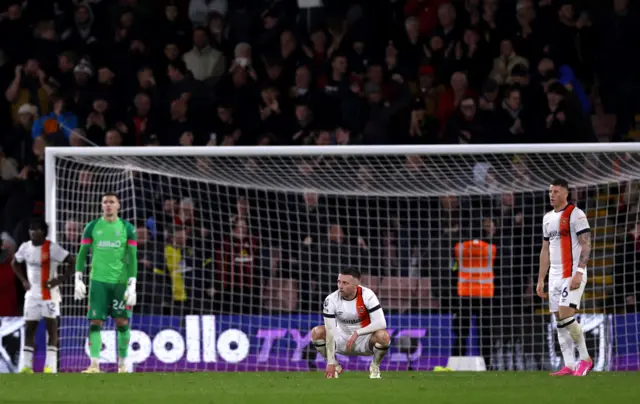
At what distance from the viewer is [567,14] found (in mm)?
17875

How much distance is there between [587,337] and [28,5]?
10.2 metres

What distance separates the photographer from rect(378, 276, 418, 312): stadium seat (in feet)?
50.7

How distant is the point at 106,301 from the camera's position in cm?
1410

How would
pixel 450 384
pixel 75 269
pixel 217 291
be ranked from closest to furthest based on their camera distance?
pixel 450 384
pixel 75 269
pixel 217 291

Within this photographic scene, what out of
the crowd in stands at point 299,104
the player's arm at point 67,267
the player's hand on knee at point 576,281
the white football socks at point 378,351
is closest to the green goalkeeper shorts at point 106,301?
the player's arm at point 67,267

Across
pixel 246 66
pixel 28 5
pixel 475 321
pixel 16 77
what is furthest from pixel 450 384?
pixel 28 5

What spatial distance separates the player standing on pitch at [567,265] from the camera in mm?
12117

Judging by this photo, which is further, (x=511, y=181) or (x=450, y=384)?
(x=511, y=181)

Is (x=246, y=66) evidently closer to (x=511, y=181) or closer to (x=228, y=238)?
(x=228, y=238)

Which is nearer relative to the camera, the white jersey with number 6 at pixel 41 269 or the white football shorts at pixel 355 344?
the white football shorts at pixel 355 344

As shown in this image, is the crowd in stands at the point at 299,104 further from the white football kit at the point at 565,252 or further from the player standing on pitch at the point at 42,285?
the white football kit at the point at 565,252

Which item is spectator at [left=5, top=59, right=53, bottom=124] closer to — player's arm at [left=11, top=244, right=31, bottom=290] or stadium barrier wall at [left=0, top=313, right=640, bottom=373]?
player's arm at [left=11, top=244, right=31, bottom=290]

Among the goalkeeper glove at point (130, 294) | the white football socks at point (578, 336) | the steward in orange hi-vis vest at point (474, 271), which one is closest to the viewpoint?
the white football socks at point (578, 336)

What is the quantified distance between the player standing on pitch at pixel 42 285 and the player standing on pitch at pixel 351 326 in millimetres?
3909
